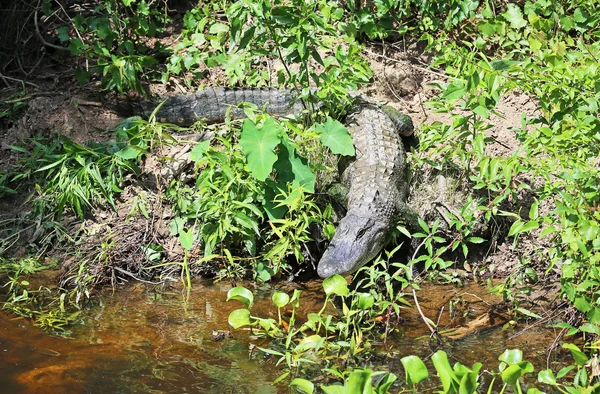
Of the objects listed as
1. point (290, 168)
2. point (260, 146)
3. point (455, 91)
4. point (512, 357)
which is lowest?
point (290, 168)

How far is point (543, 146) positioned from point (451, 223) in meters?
0.74

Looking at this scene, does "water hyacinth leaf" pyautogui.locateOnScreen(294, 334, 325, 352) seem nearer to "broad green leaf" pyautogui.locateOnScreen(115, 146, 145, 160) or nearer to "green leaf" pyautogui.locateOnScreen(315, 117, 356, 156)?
"green leaf" pyautogui.locateOnScreen(315, 117, 356, 156)

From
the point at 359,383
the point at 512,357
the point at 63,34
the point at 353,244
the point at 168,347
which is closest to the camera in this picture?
the point at 359,383

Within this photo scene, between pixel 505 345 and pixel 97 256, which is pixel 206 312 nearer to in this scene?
pixel 97 256

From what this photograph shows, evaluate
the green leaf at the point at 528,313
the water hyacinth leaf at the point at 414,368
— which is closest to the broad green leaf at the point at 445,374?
the water hyacinth leaf at the point at 414,368

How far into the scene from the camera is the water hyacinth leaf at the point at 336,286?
3.94 metres

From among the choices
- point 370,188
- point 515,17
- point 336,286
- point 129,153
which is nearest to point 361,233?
point 370,188

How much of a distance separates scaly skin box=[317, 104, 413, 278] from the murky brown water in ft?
1.12

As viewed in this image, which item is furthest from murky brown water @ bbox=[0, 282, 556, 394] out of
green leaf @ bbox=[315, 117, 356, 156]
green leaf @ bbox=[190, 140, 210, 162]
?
green leaf @ bbox=[315, 117, 356, 156]

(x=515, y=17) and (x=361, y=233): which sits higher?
(x=515, y=17)

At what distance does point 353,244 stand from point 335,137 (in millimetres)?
813

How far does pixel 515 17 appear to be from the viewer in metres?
6.50

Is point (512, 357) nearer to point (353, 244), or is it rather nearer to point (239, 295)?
point (239, 295)

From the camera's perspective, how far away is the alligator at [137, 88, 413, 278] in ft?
15.9
